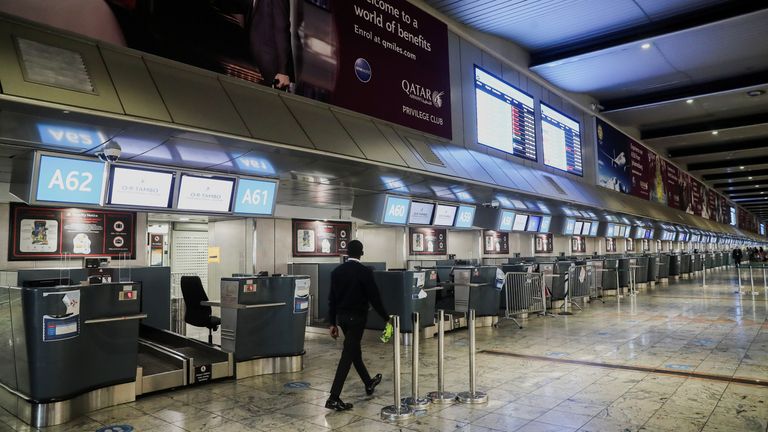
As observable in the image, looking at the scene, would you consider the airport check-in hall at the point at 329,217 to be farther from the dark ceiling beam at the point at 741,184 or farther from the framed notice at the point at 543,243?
the dark ceiling beam at the point at 741,184

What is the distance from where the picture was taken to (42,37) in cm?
429

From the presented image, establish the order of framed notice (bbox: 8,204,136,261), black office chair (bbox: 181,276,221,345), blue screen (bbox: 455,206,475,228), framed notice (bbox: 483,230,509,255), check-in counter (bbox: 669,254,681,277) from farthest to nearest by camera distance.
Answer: check-in counter (bbox: 669,254,681,277), framed notice (bbox: 483,230,509,255), blue screen (bbox: 455,206,475,228), framed notice (bbox: 8,204,136,261), black office chair (bbox: 181,276,221,345)

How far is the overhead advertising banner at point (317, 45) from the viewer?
16.4ft

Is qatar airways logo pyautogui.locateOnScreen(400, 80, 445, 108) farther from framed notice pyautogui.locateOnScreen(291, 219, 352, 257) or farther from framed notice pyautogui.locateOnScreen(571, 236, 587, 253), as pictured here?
framed notice pyautogui.locateOnScreen(571, 236, 587, 253)

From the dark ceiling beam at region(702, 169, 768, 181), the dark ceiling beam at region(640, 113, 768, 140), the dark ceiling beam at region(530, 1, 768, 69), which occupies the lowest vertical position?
the dark ceiling beam at region(530, 1, 768, 69)

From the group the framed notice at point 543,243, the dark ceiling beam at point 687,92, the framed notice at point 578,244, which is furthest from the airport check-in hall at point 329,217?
the framed notice at point 578,244

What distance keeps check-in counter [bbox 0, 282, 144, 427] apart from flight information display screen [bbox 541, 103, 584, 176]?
1150cm

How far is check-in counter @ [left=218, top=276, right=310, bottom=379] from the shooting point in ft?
21.1

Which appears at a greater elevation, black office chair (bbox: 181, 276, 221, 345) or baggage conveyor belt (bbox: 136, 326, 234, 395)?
black office chair (bbox: 181, 276, 221, 345)

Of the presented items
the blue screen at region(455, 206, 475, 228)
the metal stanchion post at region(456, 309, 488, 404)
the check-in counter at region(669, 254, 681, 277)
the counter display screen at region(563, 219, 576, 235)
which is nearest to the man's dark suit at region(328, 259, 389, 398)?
the metal stanchion post at region(456, 309, 488, 404)

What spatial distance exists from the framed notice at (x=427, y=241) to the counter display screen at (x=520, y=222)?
3223 millimetres

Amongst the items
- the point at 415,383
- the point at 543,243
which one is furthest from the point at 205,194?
the point at 543,243

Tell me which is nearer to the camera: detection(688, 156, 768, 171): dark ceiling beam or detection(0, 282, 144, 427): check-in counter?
detection(0, 282, 144, 427): check-in counter

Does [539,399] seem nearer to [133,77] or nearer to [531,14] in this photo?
[133,77]
